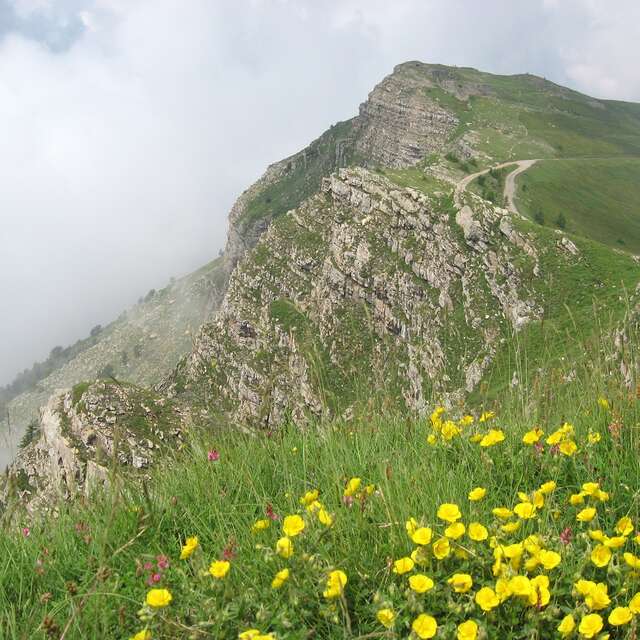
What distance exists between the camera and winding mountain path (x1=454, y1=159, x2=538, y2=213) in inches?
2692

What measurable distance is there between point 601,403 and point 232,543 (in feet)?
12.1

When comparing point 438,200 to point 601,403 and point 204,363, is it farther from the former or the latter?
point 601,403

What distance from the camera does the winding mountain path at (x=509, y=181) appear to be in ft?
224

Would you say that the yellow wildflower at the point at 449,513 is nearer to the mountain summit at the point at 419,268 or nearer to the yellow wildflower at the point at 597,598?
the yellow wildflower at the point at 597,598

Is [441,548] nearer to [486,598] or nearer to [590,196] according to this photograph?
[486,598]

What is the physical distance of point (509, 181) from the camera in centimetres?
8919

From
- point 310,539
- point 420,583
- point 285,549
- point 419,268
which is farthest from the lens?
point 419,268

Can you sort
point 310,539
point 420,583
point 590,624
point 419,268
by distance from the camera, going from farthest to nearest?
point 419,268 < point 310,539 < point 420,583 < point 590,624

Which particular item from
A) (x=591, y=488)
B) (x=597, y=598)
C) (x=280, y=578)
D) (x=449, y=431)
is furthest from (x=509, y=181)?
(x=280, y=578)

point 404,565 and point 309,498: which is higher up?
point 309,498

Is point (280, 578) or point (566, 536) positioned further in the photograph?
point (566, 536)

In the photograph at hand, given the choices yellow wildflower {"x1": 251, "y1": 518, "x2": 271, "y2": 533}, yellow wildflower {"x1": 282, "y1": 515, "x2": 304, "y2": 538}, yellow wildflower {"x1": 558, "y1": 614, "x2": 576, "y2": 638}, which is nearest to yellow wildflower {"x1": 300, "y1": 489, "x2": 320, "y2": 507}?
yellow wildflower {"x1": 251, "y1": 518, "x2": 271, "y2": 533}

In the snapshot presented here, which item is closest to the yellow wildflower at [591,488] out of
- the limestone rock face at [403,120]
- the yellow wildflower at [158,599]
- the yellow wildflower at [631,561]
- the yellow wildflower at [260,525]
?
the yellow wildflower at [631,561]

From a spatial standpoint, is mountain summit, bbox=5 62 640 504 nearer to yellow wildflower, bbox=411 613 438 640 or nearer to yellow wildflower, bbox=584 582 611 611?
yellow wildflower, bbox=411 613 438 640
